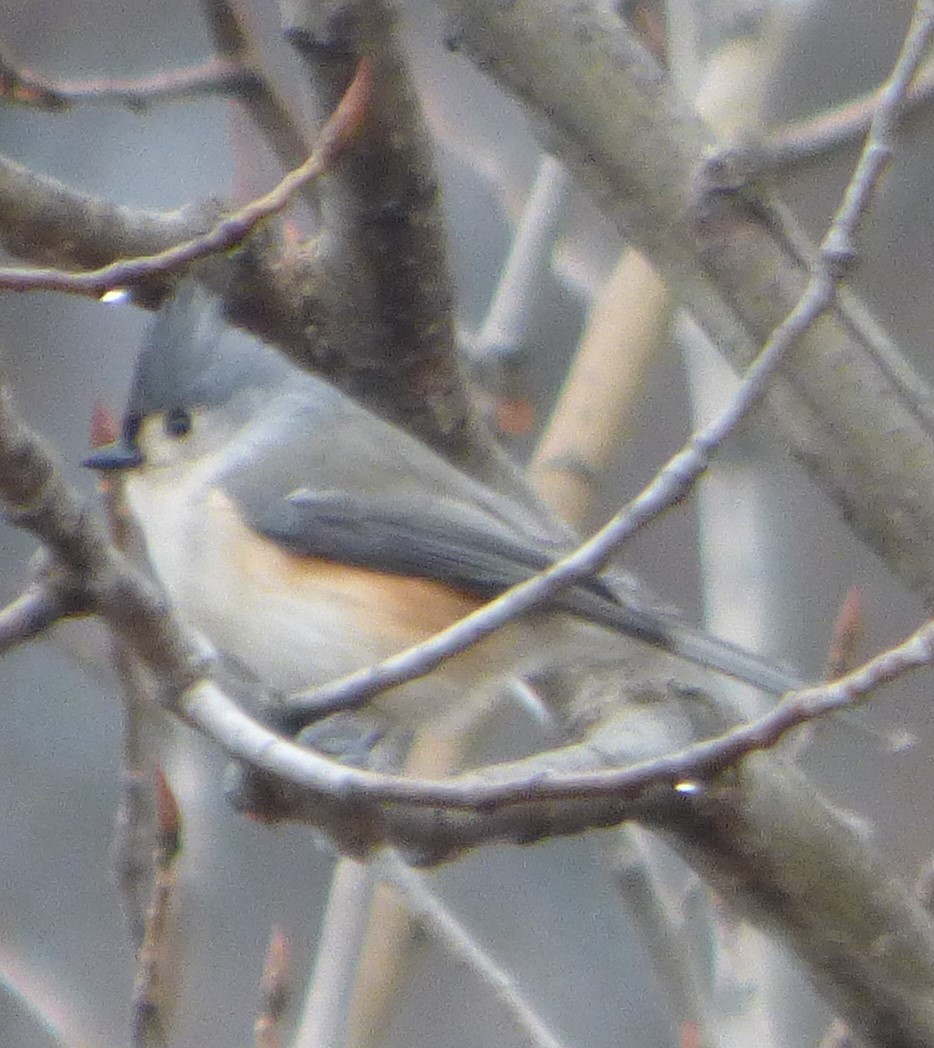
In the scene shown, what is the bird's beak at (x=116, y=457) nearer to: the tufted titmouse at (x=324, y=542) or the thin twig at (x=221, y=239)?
the tufted titmouse at (x=324, y=542)

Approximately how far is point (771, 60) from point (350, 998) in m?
1.39

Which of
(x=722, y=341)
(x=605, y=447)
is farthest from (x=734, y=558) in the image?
(x=722, y=341)

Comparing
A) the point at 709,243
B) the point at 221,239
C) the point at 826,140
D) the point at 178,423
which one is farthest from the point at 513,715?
the point at 221,239

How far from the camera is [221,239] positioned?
3.98 ft

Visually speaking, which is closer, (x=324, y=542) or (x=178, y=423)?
(x=324, y=542)

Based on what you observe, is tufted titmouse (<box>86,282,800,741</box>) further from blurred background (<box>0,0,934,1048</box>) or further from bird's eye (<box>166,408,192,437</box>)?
blurred background (<box>0,0,934,1048</box>)

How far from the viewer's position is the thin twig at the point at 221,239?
1044 mm

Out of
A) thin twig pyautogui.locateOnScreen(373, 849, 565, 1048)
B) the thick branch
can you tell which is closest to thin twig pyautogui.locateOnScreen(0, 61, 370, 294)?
the thick branch

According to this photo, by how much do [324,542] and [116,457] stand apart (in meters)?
0.27

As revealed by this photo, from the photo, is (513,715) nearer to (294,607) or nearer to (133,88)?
(294,607)

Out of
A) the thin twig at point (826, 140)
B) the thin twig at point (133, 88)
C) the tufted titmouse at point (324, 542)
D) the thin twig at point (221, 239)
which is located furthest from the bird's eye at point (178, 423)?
the thin twig at point (826, 140)

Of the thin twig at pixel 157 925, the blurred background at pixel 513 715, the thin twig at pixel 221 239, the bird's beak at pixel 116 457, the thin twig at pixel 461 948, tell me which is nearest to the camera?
the thin twig at pixel 221 239

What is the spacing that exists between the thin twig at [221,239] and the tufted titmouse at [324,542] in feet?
1.27

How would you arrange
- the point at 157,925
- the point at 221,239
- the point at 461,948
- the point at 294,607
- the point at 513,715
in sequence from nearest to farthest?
the point at 221,239
the point at 157,925
the point at 461,948
the point at 294,607
the point at 513,715
